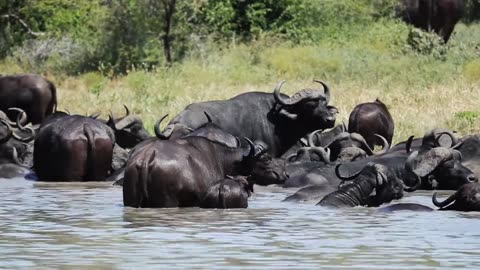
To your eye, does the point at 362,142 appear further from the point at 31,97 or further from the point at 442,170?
the point at 31,97

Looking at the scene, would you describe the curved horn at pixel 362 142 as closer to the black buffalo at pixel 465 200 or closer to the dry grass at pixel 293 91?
the dry grass at pixel 293 91

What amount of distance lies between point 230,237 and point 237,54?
23.1m

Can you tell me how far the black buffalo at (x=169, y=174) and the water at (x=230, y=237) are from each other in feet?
0.70

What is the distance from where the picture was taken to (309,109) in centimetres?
1983

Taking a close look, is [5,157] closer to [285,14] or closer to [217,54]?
[217,54]

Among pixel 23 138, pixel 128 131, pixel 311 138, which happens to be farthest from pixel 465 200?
pixel 23 138

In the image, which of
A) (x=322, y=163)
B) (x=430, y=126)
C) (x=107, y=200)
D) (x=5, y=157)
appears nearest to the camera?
(x=107, y=200)

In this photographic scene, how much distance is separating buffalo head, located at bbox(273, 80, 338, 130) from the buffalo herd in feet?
0.05

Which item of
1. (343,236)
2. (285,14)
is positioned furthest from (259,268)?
(285,14)

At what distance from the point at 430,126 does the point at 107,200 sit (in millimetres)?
8451

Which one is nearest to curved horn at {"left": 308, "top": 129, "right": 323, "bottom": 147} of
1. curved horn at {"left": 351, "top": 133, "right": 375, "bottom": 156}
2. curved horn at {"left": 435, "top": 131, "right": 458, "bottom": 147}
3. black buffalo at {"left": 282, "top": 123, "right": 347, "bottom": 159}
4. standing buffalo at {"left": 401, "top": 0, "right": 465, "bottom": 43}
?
black buffalo at {"left": 282, "top": 123, "right": 347, "bottom": 159}

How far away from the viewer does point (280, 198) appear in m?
15.6

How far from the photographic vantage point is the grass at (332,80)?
2450 cm

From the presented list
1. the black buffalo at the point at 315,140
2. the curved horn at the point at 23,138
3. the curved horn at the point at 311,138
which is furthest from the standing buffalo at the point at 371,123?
the curved horn at the point at 23,138
